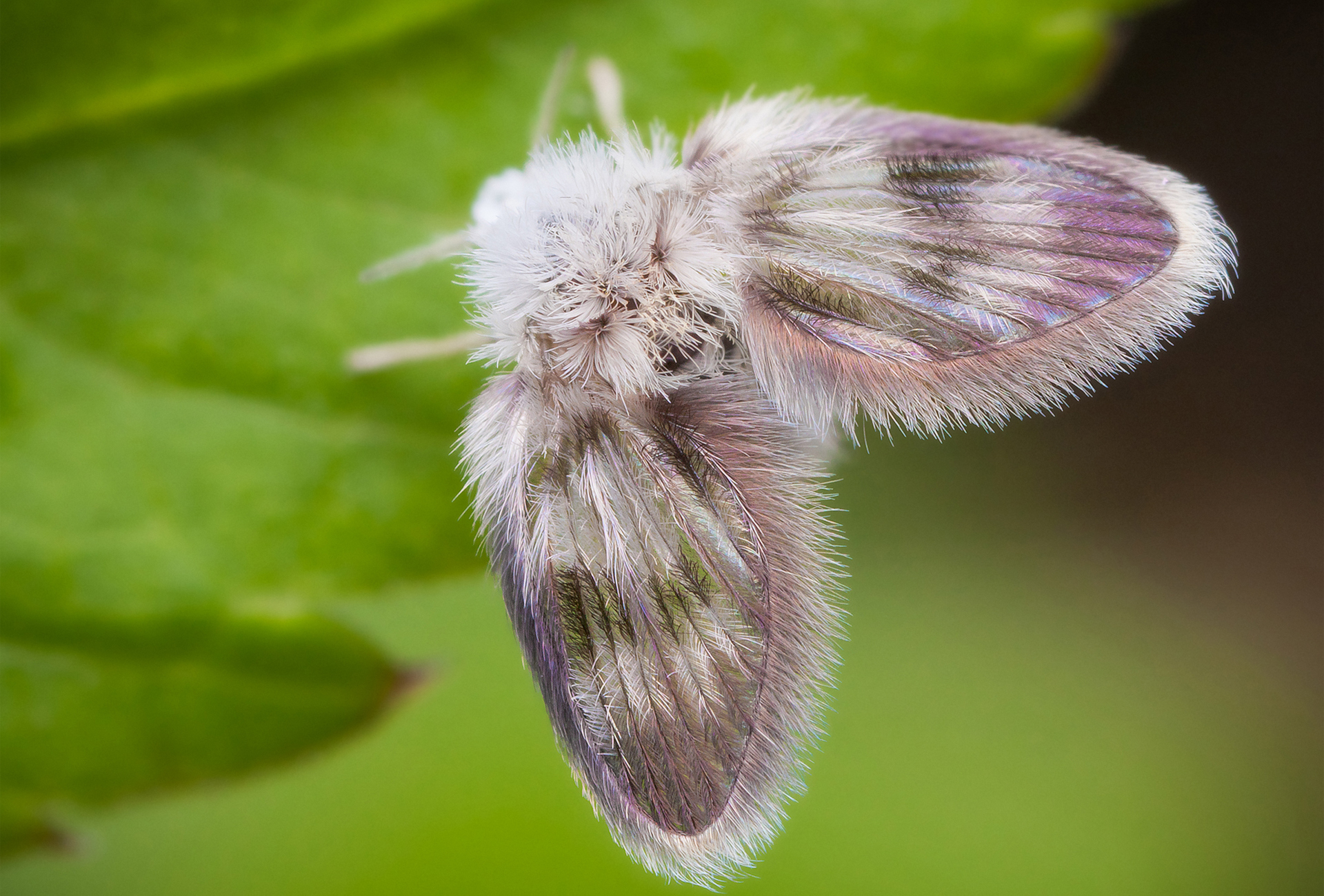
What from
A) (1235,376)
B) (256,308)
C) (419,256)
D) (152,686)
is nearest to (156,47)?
(256,308)

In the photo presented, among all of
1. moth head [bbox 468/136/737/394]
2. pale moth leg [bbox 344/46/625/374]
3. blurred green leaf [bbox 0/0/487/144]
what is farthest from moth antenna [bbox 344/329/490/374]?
blurred green leaf [bbox 0/0/487/144]

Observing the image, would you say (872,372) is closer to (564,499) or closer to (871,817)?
(564,499)

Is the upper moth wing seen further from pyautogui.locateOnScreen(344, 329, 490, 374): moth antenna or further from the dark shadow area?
the dark shadow area

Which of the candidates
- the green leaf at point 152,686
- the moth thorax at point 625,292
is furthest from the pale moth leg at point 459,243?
Result: the green leaf at point 152,686

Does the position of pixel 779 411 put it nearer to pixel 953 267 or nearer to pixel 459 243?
pixel 953 267

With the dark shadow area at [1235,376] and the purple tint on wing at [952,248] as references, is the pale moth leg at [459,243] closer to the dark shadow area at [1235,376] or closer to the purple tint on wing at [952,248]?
the purple tint on wing at [952,248]

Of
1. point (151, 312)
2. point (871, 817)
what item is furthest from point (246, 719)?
point (871, 817)
